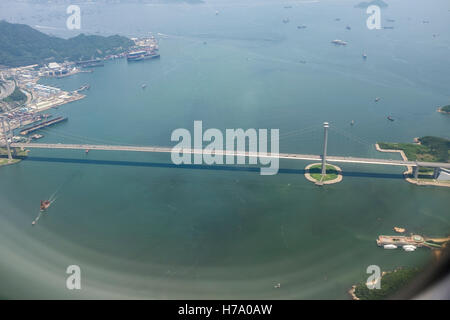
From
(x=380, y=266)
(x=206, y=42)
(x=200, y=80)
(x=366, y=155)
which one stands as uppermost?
(x=206, y=42)

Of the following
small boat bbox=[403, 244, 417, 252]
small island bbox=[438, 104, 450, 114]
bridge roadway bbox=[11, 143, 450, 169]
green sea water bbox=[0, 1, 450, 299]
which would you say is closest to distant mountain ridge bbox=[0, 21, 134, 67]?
green sea water bbox=[0, 1, 450, 299]

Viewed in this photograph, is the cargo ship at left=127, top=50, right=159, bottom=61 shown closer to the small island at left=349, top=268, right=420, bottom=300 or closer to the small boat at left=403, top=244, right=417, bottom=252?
the small boat at left=403, top=244, right=417, bottom=252

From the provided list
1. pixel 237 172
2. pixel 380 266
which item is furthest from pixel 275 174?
pixel 380 266

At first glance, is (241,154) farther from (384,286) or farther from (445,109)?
(445,109)

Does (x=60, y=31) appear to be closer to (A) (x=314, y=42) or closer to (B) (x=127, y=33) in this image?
(B) (x=127, y=33)

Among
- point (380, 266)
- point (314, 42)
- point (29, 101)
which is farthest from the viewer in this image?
point (314, 42)

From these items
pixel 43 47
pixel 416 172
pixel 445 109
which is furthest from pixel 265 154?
pixel 43 47
